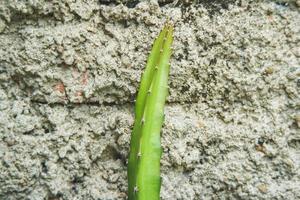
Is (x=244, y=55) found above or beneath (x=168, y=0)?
beneath

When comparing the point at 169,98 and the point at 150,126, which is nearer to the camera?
the point at 150,126

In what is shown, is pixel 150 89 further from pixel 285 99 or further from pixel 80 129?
pixel 285 99

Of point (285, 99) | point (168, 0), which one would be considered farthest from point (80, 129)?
point (285, 99)
